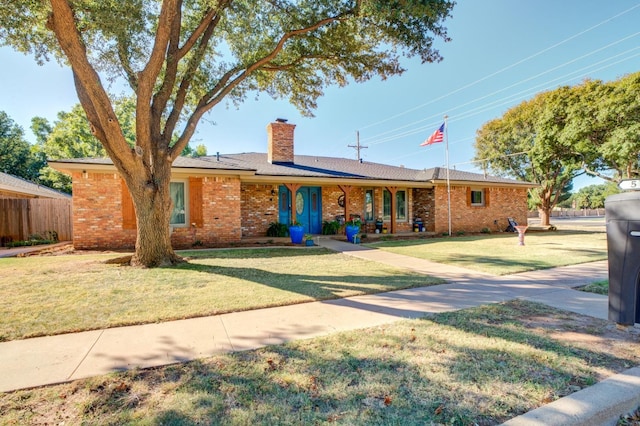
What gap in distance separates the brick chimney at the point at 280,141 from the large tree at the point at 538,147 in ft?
44.1

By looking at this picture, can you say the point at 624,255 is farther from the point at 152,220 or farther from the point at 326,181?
the point at 326,181

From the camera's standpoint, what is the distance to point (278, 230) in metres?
12.8

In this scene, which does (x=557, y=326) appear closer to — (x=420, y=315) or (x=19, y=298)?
(x=420, y=315)

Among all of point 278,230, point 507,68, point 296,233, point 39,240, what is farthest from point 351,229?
point 507,68

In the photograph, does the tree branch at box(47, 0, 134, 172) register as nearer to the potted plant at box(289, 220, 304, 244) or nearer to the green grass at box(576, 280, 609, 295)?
the potted plant at box(289, 220, 304, 244)

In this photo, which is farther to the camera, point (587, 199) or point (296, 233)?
point (587, 199)

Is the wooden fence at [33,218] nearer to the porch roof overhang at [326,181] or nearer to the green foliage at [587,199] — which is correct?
the porch roof overhang at [326,181]

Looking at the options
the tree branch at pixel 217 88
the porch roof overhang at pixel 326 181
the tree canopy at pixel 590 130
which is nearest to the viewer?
the tree branch at pixel 217 88

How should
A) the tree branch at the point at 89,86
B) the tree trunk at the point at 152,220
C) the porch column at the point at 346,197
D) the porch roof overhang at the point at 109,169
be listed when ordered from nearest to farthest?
the tree branch at the point at 89,86 → the tree trunk at the point at 152,220 → the porch roof overhang at the point at 109,169 → the porch column at the point at 346,197

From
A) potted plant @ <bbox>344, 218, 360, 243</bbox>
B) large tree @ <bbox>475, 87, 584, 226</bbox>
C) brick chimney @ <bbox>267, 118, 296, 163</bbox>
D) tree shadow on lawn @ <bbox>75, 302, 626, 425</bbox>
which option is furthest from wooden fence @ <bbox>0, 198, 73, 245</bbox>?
large tree @ <bbox>475, 87, 584, 226</bbox>

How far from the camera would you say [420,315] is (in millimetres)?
3889

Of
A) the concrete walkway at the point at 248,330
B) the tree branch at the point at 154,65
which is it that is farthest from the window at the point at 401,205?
the tree branch at the point at 154,65

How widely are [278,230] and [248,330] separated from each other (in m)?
9.43

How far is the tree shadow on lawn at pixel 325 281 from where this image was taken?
507 centimetres
